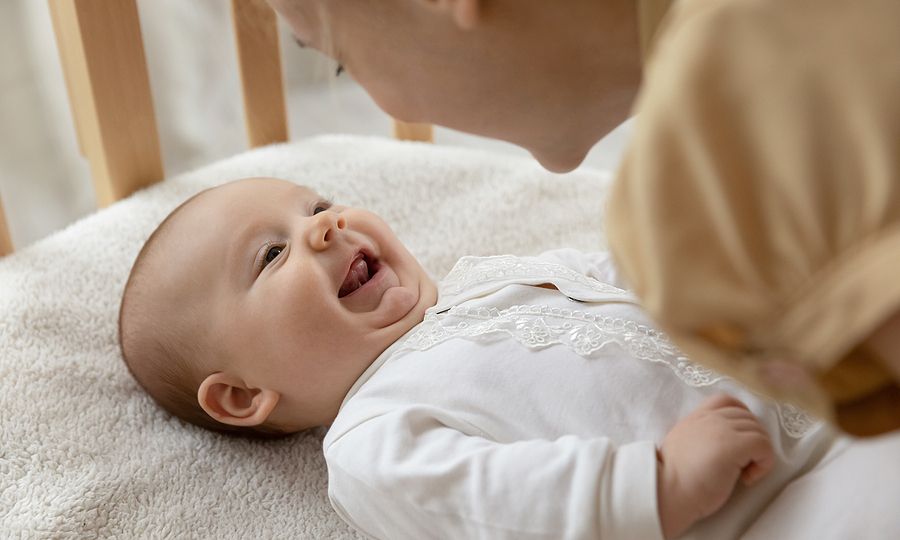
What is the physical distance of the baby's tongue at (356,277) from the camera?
0.99 meters

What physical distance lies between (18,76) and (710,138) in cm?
153

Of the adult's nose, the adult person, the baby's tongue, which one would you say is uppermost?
the adult person

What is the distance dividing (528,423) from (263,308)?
0.30m

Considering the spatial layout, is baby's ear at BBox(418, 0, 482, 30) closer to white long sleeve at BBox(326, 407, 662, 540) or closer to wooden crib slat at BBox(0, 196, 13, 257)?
white long sleeve at BBox(326, 407, 662, 540)

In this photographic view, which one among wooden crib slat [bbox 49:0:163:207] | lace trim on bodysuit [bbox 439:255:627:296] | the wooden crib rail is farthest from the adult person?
wooden crib slat [bbox 49:0:163:207]

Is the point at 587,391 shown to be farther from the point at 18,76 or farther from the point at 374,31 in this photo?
the point at 18,76

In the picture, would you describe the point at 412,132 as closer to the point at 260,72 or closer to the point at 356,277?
the point at 260,72

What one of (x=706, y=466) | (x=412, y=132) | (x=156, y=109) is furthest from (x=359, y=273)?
(x=156, y=109)

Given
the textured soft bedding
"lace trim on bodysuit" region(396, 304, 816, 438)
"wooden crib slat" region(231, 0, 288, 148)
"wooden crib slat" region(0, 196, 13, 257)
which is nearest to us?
"lace trim on bodysuit" region(396, 304, 816, 438)

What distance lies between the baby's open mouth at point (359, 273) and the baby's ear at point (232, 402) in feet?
0.43

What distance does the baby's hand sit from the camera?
27.7 inches

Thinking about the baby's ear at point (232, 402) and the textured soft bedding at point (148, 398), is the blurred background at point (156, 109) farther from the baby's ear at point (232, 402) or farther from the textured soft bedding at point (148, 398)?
the baby's ear at point (232, 402)

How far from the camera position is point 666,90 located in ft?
1.37

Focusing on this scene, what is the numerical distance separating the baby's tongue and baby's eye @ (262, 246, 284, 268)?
8 cm
